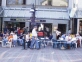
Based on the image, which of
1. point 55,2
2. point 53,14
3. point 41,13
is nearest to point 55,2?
point 55,2

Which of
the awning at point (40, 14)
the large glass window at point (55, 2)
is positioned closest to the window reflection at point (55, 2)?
the large glass window at point (55, 2)

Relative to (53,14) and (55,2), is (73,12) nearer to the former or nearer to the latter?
(53,14)

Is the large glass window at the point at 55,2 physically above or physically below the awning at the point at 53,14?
above

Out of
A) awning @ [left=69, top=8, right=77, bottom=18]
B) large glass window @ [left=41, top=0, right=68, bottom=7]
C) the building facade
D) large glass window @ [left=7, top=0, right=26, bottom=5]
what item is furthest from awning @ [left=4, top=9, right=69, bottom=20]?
large glass window @ [left=41, top=0, right=68, bottom=7]

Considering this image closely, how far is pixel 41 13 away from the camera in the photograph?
29250 millimetres

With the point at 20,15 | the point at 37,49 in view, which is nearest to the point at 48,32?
the point at 20,15

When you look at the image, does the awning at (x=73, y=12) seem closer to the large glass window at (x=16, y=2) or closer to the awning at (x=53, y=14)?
the awning at (x=53, y=14)

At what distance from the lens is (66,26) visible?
30125 mm

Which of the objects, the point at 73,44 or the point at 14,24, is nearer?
the point at 73,44

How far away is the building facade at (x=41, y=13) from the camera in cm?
2847

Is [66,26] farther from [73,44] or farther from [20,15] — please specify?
[73,44]

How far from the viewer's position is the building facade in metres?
28.5

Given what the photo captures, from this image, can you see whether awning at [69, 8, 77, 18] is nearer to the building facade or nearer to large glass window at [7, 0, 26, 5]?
the building facade

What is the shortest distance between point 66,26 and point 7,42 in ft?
38.3
